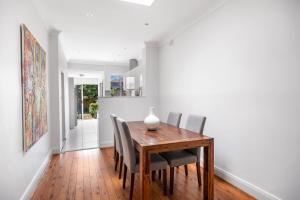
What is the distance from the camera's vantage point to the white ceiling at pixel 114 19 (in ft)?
9.10

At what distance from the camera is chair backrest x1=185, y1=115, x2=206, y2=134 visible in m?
2.42

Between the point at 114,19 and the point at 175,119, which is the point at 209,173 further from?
the point at 114,19

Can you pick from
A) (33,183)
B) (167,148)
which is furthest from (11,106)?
(167,148)

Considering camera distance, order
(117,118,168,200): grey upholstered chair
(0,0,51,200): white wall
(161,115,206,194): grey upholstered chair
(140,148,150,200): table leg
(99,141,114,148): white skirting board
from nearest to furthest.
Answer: (0,0,51,200): white wall
(140,148,150,200): table leg
(117,118,168,200): grey upholstered chair
(161,115,206,194): grey upholstered chair
(99,141,114,148): white skirting board

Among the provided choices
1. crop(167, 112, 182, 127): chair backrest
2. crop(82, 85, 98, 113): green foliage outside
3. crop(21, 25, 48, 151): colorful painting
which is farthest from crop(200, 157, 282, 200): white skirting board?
crop(82, 85, 98, 113): green foliage outside

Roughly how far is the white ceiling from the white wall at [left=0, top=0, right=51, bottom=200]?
2.94 feet

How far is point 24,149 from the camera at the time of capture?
80.2 inches

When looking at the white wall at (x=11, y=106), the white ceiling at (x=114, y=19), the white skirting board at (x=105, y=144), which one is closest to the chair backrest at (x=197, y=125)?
the white ceiling at (x=114, y=19)

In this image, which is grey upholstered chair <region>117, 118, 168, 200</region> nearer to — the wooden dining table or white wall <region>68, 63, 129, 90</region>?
the wooden dining table

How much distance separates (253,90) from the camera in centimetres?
220

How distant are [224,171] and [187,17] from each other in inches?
105

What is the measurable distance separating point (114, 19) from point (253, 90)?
2.60 metres

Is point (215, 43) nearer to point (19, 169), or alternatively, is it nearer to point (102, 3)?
point (102, 3)

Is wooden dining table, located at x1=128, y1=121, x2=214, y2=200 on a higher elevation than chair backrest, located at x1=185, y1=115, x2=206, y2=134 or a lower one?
lower
